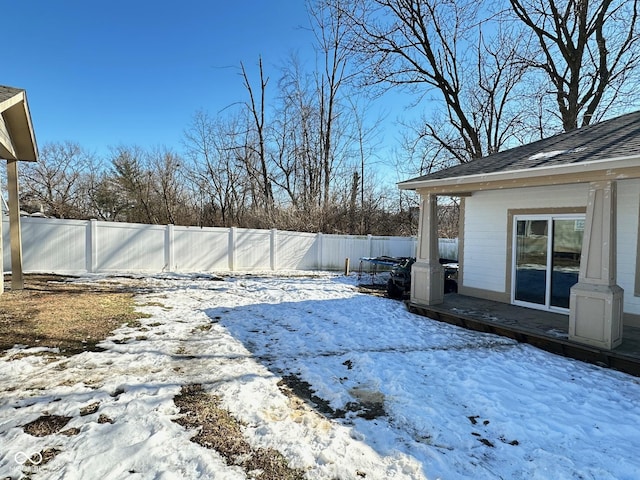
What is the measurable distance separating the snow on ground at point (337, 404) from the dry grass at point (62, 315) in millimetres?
339

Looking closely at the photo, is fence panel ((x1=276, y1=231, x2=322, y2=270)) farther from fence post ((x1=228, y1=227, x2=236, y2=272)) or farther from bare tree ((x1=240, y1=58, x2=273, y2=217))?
bare tree ((x1=240, y1=58, x2=273, y2=217))

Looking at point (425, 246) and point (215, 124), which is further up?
point (215, 124)

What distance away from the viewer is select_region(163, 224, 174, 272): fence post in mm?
12023

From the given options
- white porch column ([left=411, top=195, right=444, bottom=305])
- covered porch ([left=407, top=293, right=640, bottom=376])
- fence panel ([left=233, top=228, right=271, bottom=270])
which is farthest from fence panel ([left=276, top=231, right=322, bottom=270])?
white porch column ([left=411, top=195, right=444, bottom=305])

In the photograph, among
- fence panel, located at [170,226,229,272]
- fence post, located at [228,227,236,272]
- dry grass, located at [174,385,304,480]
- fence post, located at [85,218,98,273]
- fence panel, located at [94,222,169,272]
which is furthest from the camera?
fence post, located at [228,227,236,272]

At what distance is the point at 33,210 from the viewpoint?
1912 centimetres

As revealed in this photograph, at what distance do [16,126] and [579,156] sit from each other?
32.6ft

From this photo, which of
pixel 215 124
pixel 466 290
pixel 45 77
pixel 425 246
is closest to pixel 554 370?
pixel 425 246

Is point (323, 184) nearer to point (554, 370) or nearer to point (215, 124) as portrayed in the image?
point (215, 124)

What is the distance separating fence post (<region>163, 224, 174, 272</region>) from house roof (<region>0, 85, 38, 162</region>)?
439 cm

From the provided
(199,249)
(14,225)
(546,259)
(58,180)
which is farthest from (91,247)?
(58,180)

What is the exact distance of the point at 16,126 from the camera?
21.8ft

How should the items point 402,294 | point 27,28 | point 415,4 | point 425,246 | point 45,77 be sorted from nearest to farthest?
1. point 425,246
2. point 402,294
3. point 27,28
4. point 45,77
5. point 415,4

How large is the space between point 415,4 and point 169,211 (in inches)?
660
